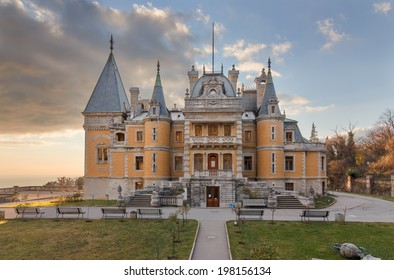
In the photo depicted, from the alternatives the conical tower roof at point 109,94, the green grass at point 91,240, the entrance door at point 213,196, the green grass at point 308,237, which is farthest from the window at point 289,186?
Answer: the conical tower roof at point 109,94

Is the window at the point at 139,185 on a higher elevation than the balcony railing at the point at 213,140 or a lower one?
lower

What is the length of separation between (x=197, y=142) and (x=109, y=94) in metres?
14.0

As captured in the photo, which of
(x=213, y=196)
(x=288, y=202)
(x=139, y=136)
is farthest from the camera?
(x=139, y=136)

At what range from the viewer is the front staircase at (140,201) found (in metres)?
25.9

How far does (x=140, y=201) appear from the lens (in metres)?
26.4

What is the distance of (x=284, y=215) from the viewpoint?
21.2 metres

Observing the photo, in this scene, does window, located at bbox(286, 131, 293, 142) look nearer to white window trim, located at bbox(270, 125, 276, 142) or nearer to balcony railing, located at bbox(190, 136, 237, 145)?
white window trim, located at bbox(270, 125, 276, 142)

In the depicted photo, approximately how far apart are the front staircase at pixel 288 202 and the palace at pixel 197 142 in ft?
8.65

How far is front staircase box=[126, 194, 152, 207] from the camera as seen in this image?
2594cm

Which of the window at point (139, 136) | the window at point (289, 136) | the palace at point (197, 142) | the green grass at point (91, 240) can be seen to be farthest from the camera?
the window at point (139, 136)

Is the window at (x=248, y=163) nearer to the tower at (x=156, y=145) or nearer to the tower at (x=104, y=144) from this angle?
the tower at (x=156, y=145)

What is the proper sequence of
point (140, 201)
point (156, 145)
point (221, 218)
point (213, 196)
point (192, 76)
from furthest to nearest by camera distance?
point (192, 76) → point (156, 145) → point (213, 196) → point (140, 201) → point (221, 218)

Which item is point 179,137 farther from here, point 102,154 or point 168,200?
point 168,200

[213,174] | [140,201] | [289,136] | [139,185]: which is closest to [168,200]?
[140,201]
